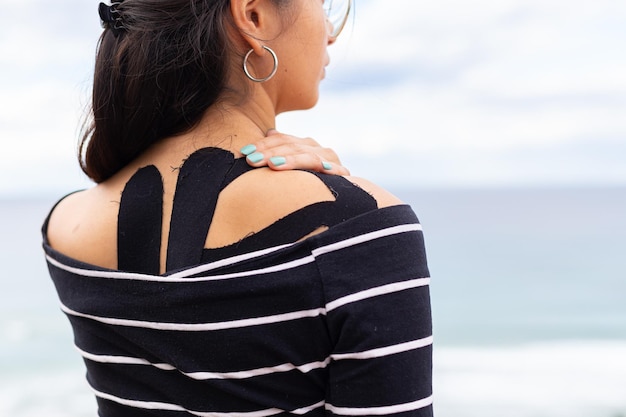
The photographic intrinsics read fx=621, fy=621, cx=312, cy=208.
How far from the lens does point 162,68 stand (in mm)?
849

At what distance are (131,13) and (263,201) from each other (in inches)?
14.2

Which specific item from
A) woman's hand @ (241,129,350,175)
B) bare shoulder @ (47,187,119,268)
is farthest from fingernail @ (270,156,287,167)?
bare shoulder @ (47,187,119,268)

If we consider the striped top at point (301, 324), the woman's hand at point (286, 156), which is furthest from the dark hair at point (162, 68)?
the striped top at point (301, 324)

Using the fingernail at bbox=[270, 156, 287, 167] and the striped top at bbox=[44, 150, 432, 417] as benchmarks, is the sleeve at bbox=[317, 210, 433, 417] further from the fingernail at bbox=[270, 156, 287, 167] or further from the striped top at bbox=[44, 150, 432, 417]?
the fingernail at bbox=[270, 156, 287, 167]

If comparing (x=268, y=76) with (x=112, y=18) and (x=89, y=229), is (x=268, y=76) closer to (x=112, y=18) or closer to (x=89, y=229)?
(x=112, y=18)

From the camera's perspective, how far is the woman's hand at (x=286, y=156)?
2.58ft

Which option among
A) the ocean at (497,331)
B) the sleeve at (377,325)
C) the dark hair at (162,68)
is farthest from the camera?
the ocean at (497,331)

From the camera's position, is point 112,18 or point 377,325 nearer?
point 377,325

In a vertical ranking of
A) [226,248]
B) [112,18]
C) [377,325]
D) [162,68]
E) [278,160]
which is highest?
[112,18]

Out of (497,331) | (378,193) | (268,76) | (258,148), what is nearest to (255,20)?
(268,76)

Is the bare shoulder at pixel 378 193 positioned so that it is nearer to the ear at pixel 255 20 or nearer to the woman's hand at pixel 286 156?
the woman's hand at pixel 286 156

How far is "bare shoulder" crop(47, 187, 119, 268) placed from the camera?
2.88 ft

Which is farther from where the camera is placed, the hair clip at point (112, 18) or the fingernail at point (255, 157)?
the hair clip at point (112, 18)

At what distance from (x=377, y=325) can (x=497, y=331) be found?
6.60m
